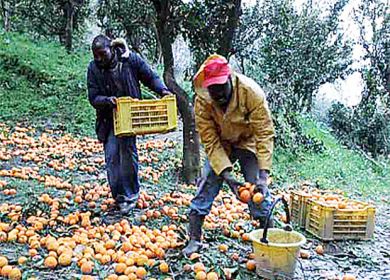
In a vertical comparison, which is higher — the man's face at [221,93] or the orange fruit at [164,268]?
the man's face at [221,93]

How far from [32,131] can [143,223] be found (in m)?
5.13

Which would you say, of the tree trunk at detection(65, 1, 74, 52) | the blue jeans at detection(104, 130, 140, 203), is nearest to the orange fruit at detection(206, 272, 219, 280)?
the blue jeans at detection(104, 130, 140, 203)

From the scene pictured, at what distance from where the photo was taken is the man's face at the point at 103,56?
15.9 ft

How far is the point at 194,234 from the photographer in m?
4.27

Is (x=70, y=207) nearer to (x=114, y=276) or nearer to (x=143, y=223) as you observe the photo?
(x=143, y=223)

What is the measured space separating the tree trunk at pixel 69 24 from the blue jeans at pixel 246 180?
38.2ft

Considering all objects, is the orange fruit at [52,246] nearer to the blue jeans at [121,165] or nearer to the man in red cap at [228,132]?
the man in red cap at [228,132]

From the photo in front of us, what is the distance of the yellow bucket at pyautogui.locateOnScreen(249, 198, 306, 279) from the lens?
3.71 metres

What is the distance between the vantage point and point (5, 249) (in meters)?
4.33

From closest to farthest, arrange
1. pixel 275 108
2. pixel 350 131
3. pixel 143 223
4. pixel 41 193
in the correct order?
1. pixel 143 223
2. pixel 41 193
3. pixel 275 108
4. pixel 350 131

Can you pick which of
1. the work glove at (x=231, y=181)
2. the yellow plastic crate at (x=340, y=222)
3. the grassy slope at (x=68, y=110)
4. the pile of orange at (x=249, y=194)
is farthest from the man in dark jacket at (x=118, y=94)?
the grassy slope at (x=68, y=110)

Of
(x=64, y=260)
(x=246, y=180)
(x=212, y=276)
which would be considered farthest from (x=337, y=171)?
(x=64, y=260)

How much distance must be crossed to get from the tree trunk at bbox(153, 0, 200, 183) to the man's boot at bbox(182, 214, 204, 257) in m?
2.50

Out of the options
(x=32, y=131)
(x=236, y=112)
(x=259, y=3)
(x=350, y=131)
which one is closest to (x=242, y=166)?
(x=236, y=112)
